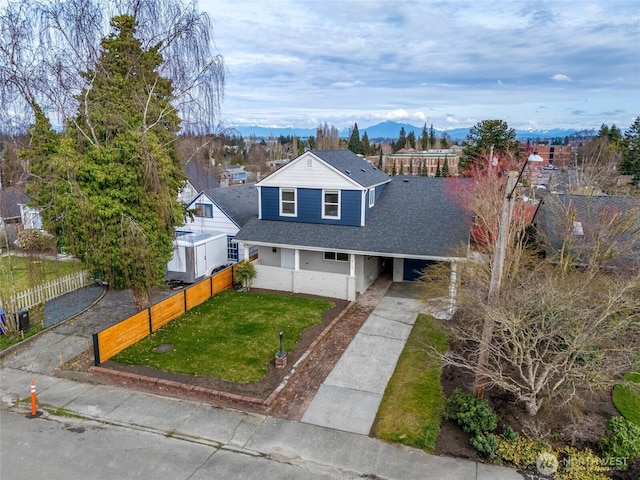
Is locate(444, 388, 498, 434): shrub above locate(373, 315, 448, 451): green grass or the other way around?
above

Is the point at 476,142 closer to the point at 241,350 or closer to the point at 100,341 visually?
the point at 241,350

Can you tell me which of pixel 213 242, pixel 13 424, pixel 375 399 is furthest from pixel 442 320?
pixel 13 424

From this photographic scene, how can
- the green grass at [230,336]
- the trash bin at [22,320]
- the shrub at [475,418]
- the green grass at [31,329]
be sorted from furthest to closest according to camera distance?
1. the trash bin at [22,320]
2. the green grass at [31,329]
3. the green grass at [230,336]
4. the shrub at [475,418]

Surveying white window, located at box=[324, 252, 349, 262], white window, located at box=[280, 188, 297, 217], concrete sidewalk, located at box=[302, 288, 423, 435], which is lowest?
concrete sidewalk, located at box=[302, 288, 423, 435]

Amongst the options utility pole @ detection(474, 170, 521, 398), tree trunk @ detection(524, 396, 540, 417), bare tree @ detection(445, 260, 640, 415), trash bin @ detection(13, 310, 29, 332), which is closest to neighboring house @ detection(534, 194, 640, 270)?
bare tree @ detection(445, 260, 640, 415)

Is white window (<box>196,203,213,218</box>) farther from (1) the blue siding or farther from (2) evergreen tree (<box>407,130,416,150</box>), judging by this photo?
(2) evergreen tree (<box>407,130,416,150</box>)
